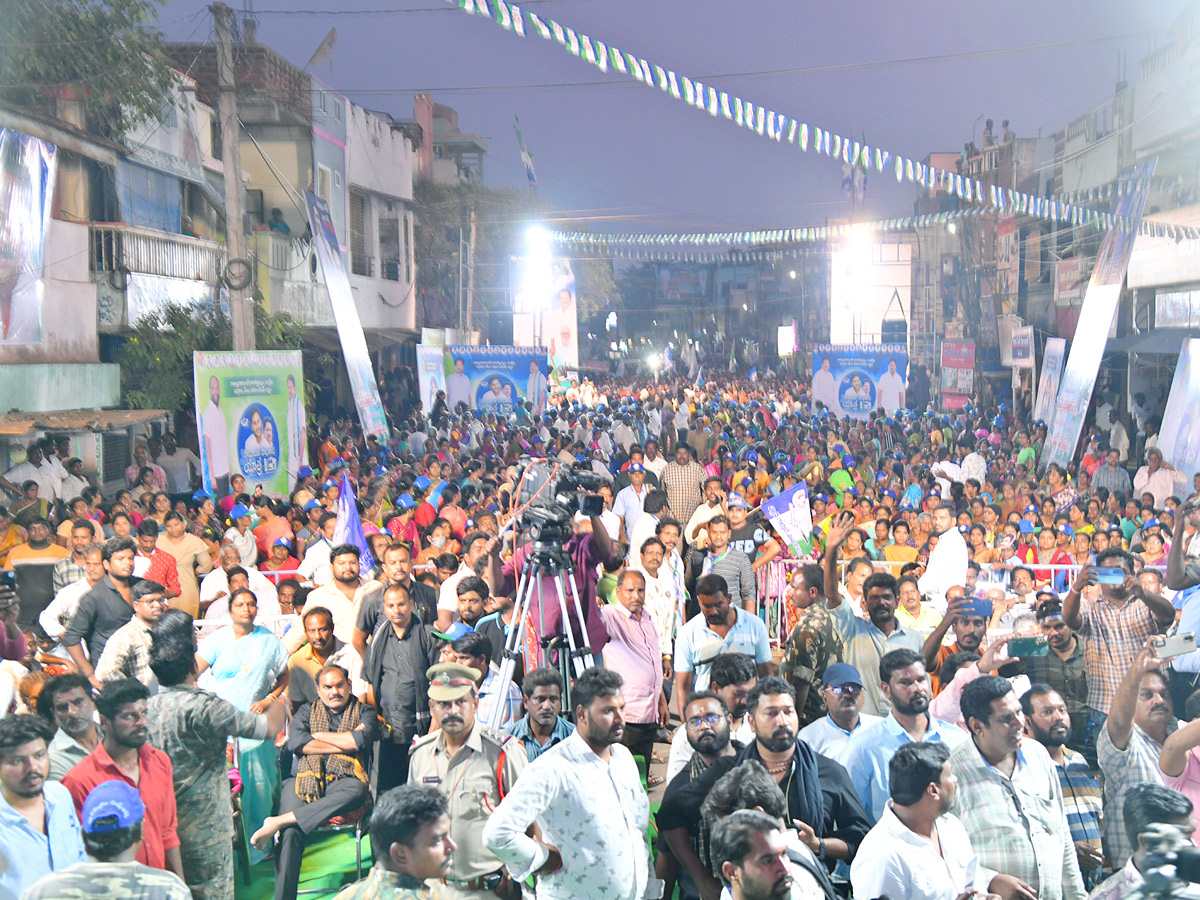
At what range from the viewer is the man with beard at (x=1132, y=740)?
4.76 meters

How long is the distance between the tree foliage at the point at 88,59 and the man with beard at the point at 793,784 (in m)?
15.1

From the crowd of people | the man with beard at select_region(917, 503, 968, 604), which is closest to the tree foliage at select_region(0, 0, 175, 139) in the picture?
the crowd of people

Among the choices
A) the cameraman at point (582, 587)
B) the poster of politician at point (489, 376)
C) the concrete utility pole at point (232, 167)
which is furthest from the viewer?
the poster of politician at point (489, 376)

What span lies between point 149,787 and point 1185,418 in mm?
11857

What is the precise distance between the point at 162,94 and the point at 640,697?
16.1 meters

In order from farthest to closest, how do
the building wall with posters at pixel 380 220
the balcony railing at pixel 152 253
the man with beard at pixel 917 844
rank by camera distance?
1. the building wall with posters at pixel 380 220
2. the balcony railing at pixel 152 253
3. the man with beard at pixel 917 844

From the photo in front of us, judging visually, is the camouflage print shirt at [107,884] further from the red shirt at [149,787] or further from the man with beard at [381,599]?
the man with beard at [381,599]

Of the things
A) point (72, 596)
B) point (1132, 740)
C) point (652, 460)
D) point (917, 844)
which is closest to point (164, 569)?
point (72, 596)

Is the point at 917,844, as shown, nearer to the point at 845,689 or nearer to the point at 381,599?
the point at 845,689

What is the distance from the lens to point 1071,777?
4.87m

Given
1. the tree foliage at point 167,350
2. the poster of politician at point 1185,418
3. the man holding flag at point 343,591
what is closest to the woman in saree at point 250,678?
the man holding flag at point 343,591

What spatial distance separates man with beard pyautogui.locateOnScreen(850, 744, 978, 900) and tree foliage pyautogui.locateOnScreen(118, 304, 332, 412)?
15653mm

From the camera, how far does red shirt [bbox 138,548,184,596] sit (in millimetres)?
8094

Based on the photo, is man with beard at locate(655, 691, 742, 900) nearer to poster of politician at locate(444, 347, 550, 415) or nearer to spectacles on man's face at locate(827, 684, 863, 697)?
spectacles on man's face at locate(827, 684, 863, 697)
